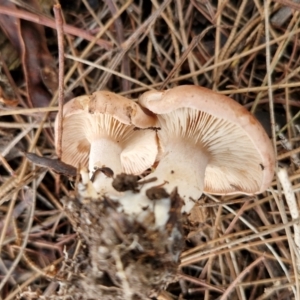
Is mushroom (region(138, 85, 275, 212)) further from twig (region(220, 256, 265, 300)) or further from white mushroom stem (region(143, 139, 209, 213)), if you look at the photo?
twig (region(220, 256, 265, 300))

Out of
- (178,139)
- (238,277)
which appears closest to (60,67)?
(178,139)

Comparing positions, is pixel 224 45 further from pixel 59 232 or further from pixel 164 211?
pixel 59 232

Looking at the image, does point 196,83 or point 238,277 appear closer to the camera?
point 238,277

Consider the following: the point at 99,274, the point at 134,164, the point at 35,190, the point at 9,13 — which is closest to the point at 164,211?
the point at 99,274

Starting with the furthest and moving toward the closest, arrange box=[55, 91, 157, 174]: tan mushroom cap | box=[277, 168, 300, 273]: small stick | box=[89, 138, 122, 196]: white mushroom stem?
box=[89, 138, 122, 196]: white mushroom stem
box=[55, 91, 157, 174]: tan mushroom cap
box=[277, 168, 300, 273]: small stick

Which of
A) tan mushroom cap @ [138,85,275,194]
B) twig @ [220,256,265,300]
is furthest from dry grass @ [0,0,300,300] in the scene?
tan mushroom cap @ [138,85,275,194]

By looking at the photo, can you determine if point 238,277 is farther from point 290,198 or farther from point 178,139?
point 178,139
